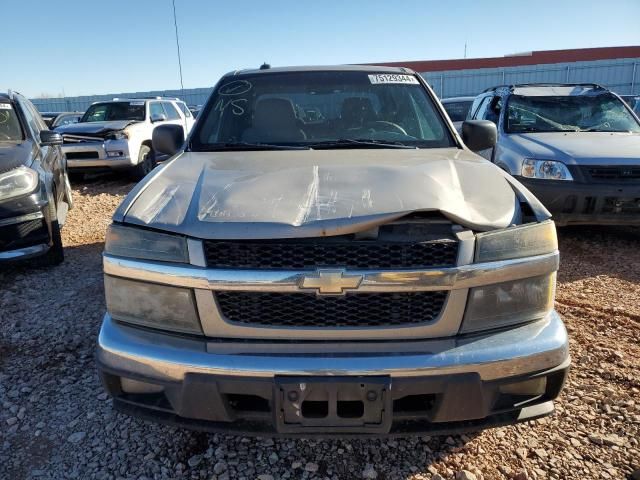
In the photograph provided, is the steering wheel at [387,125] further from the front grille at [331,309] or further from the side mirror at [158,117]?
the side mirror at [158,117]

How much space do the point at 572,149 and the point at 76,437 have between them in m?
5.09

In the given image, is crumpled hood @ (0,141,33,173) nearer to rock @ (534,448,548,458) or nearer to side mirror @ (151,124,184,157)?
side mirror @ (151,124,184,157)

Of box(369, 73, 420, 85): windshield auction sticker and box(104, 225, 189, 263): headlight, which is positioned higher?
box(369, 73, 420, 85): windshield auction sticker

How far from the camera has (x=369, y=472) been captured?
6.81 ft

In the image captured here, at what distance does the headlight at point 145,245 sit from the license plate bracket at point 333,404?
2.01 feet

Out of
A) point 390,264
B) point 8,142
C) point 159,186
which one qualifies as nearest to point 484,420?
point 390,264

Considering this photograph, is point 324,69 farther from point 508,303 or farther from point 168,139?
point 508,303

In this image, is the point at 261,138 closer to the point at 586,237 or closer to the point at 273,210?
the point at 273,210

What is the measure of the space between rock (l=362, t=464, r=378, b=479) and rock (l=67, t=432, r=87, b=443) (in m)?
1.39

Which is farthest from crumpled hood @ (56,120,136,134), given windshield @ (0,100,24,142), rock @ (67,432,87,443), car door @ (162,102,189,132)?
rock @ (67,432,87,443)

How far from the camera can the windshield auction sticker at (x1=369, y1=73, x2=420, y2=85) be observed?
3.26 metres

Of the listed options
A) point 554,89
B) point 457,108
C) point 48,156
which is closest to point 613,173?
point 554,89

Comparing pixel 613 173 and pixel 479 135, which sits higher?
pixel 479 135

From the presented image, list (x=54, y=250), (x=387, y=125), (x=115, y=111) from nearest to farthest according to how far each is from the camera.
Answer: (x=387, y=125) < (x=54, y=250) < (x=115, y=111)
